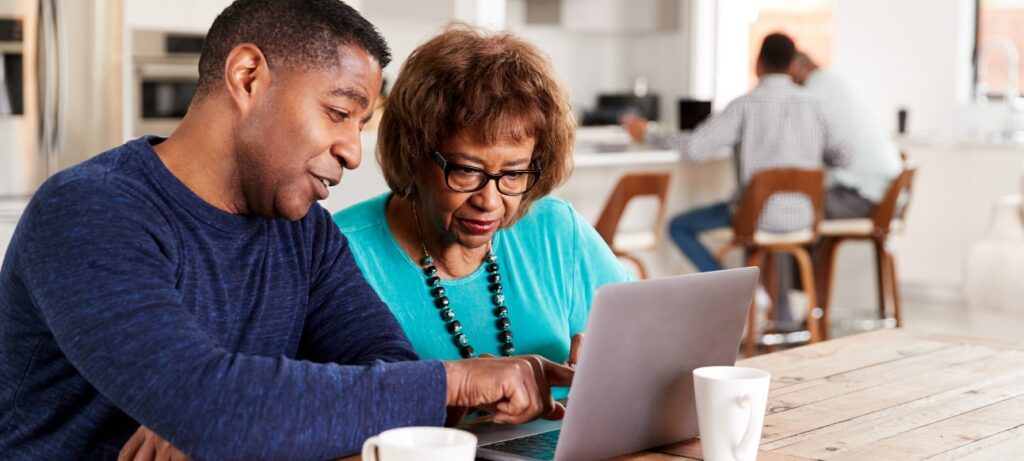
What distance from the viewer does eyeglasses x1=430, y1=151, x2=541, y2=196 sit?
187 cm

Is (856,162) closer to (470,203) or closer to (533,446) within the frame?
(470,203)

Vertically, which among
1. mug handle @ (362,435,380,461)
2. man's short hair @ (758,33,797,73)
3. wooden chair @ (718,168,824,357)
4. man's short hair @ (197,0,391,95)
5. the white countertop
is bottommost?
wooden chair @ (718,168,824,357)

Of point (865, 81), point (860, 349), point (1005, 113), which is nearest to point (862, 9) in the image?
point (865, 81)

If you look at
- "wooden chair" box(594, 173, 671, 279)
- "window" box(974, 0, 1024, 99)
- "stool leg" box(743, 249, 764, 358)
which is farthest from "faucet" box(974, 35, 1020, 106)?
"wooden chair" box(594, 173, 671, 279)

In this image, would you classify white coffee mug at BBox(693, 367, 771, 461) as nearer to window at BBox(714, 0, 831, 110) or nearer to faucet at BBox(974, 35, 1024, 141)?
faucet at BBox(974, 35, 1024, 141)

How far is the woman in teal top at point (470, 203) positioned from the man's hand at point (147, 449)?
2.00 ft

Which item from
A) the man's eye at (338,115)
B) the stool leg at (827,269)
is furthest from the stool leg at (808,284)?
the man's eye at (338,115)

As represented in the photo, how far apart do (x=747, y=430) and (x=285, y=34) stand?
25.7 inches

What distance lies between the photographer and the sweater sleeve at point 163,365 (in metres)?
1.24

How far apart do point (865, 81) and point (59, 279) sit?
21.6 feet

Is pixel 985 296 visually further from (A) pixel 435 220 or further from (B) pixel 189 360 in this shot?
(B) pixel 189 360

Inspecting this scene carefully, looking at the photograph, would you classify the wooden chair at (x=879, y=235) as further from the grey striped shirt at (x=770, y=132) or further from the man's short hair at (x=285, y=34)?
the man's short hair at (x=285, y=34)

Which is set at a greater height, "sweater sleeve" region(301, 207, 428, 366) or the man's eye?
the man's eye

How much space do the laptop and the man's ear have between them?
453 millimetres
